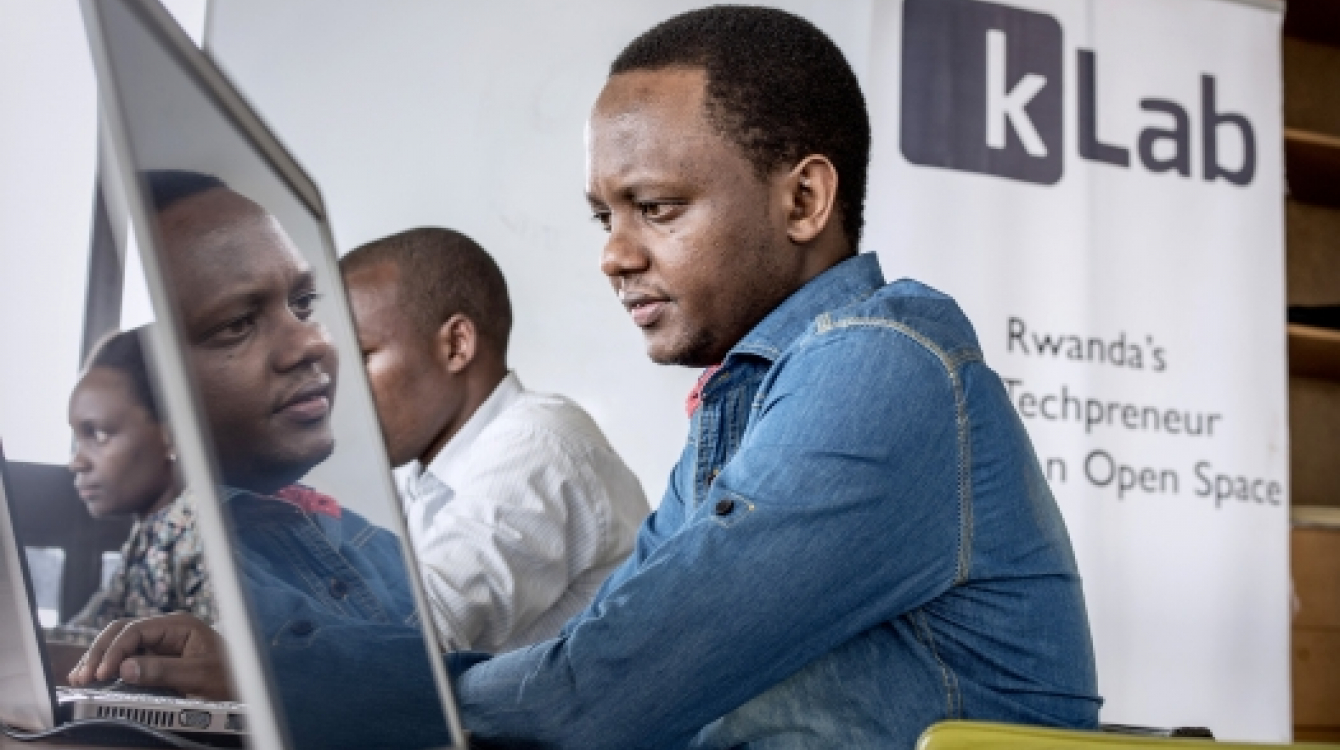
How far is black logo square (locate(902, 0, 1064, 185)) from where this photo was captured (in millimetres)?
3391

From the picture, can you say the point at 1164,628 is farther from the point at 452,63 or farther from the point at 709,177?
the point at 709,177

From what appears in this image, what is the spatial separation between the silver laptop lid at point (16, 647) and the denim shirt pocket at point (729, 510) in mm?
411

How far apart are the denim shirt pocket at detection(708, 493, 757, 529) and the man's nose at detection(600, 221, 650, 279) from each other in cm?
37

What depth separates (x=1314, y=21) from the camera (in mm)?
4359

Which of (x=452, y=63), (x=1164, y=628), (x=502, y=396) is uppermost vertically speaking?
(x=452, y=63)

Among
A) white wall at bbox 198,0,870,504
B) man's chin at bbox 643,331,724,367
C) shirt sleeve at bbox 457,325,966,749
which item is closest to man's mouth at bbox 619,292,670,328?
man's chin at bbox 643,331,724,367

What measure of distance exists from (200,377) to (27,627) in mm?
431

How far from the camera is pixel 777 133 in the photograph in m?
1.33

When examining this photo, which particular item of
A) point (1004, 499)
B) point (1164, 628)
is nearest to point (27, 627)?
point (1004, 499)

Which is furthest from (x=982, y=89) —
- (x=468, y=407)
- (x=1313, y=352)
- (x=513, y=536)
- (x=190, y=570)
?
(x=190, y=570)

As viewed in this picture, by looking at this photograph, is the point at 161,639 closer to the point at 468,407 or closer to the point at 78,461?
the point at 78,461

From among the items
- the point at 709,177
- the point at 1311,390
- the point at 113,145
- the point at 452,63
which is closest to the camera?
the point at 113,145

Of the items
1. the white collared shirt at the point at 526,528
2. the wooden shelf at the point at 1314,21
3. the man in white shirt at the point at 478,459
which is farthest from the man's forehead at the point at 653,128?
the wooden shelf at the point at 1314,21

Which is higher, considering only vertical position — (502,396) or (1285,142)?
(1285,142)
